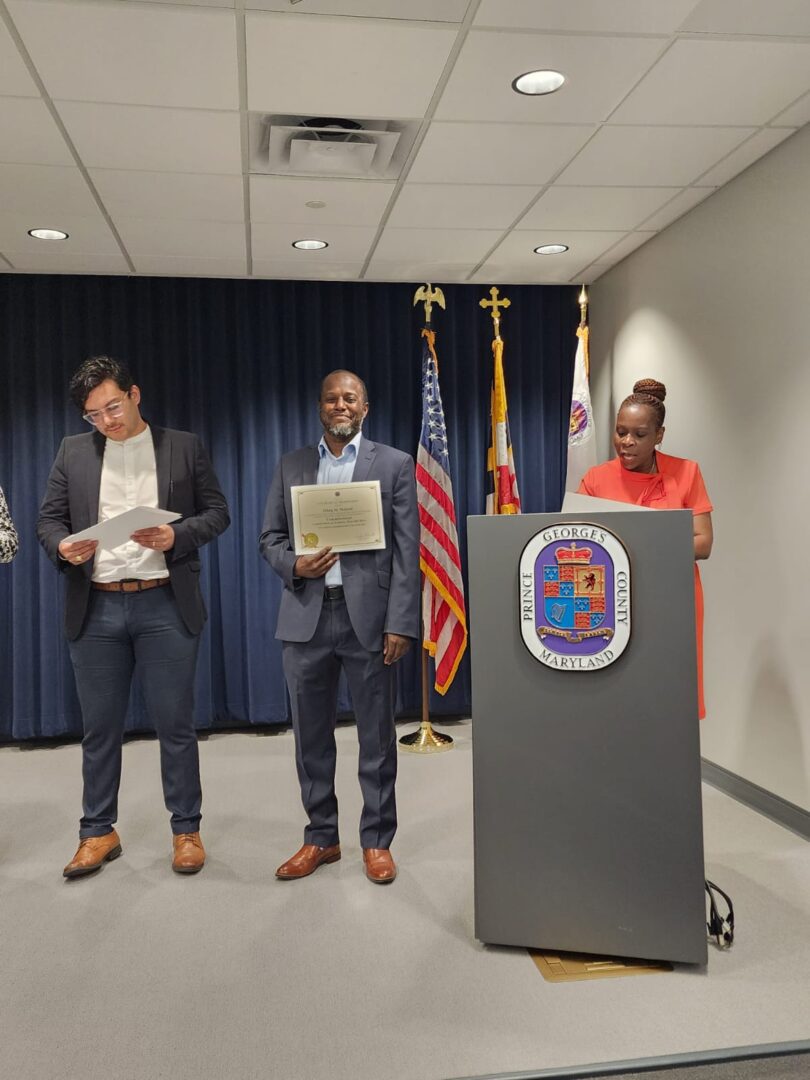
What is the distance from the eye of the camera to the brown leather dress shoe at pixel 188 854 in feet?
9.26

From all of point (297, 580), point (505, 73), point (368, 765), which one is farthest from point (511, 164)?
point (368, 765)

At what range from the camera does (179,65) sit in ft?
8.46

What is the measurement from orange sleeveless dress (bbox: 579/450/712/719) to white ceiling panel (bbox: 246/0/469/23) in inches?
55.7

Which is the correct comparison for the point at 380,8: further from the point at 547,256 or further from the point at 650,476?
the point at 547,256

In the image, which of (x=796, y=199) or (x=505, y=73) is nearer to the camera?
(x=505, y=73)

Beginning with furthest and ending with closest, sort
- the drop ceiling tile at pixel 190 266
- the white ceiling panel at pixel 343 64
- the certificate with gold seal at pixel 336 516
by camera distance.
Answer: the drop ceiling tile at pixel 190 266 < the certificate with gold seal at pixel 336 516 < the white ceiling panel at pixel 343 64

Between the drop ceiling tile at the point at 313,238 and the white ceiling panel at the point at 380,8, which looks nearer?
the white ceiling panel at the point at 380,8

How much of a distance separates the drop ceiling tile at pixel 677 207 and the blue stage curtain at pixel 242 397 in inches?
46.1

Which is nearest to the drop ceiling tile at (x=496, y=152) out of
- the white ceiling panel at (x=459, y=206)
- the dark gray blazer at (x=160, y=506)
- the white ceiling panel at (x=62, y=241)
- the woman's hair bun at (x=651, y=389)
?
the white ceiling panel at (x=459, y=206)

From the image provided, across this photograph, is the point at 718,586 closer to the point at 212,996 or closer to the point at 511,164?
the point at 511,164

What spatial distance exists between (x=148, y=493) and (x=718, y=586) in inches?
95.8

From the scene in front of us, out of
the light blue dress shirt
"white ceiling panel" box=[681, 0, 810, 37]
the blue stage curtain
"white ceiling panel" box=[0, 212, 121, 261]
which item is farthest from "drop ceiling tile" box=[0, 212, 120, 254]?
"white ceiling panel" box=[681, 0, 810, 37]

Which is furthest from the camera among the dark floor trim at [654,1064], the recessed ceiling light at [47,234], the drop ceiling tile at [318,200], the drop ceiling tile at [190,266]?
the drop ceiling tile at [190,266]

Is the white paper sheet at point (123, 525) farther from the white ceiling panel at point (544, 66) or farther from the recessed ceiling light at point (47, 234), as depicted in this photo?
the recessed ceiling light at point (47, 234)
